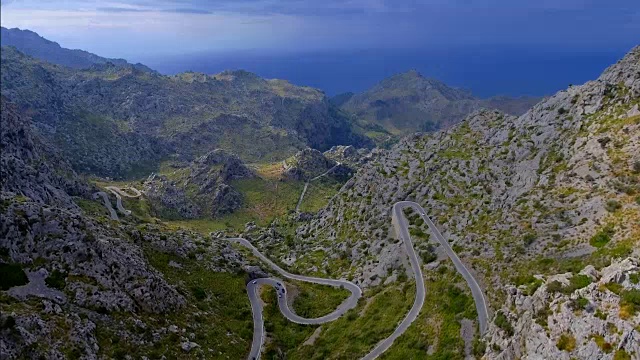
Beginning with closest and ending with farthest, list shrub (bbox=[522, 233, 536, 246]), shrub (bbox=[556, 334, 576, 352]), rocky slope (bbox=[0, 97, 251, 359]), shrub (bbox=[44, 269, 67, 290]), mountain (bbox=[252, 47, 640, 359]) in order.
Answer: shrub (bbox=[556, 334, 576, 352]), mountain (bbox=[252, 47, 640, 359]), rocky slope (bbox=[0, 97, 251, 359]), shrub (bbox=[44, 269, 67, 290]), shrub (bbox=[522, 233, 536, 246])

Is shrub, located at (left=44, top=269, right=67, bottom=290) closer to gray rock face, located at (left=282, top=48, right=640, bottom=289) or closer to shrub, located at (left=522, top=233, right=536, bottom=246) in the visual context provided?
gray rock face, located at (left=282, top=48, right=640, bottom=289)

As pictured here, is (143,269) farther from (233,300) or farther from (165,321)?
(233,300)

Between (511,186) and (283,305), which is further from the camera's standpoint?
(511,186)

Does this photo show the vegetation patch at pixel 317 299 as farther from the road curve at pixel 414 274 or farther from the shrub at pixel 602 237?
the shrub at pixel 602 237

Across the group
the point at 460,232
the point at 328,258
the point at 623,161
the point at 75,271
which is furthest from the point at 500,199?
the point at 75,271

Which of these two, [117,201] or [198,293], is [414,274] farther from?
[117,201]

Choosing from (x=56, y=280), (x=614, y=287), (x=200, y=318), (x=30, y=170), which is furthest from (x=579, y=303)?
(x=30, y=170)

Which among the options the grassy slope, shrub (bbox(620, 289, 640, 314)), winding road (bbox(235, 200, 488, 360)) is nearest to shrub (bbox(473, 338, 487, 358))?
winding road (bbox(235, 200, 488, 360))
